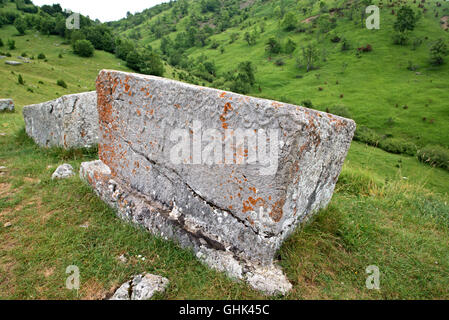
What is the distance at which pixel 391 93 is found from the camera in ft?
163

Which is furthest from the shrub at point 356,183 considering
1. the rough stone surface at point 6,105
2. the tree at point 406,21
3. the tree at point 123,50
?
the tree at point 406,21

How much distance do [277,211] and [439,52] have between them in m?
72.9

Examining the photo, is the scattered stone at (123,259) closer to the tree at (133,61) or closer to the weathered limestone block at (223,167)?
the weathered limestone block at (223,167)

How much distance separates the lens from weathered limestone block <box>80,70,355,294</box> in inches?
96.2

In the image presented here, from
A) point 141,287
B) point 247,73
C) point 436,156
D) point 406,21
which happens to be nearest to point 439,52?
point 406,21

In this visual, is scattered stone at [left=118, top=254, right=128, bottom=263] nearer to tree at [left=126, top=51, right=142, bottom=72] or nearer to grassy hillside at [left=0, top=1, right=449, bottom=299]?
grassy hillside at [left=0, top=1, right=449, bottom=299]

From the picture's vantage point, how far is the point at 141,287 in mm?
2402

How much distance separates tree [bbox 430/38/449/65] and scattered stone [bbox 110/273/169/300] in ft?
240

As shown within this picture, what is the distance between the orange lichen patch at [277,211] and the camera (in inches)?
97.1

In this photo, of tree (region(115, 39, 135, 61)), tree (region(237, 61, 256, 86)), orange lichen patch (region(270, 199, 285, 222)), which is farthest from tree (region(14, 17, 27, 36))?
orange lichen patch (region(270, 199, 285, 222))

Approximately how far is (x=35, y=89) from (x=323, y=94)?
164 ft

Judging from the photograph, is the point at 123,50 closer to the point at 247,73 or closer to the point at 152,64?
the point at 152,64

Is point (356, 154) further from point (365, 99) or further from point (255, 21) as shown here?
point (255, 21)

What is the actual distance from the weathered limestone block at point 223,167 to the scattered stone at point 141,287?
1.69 ft
